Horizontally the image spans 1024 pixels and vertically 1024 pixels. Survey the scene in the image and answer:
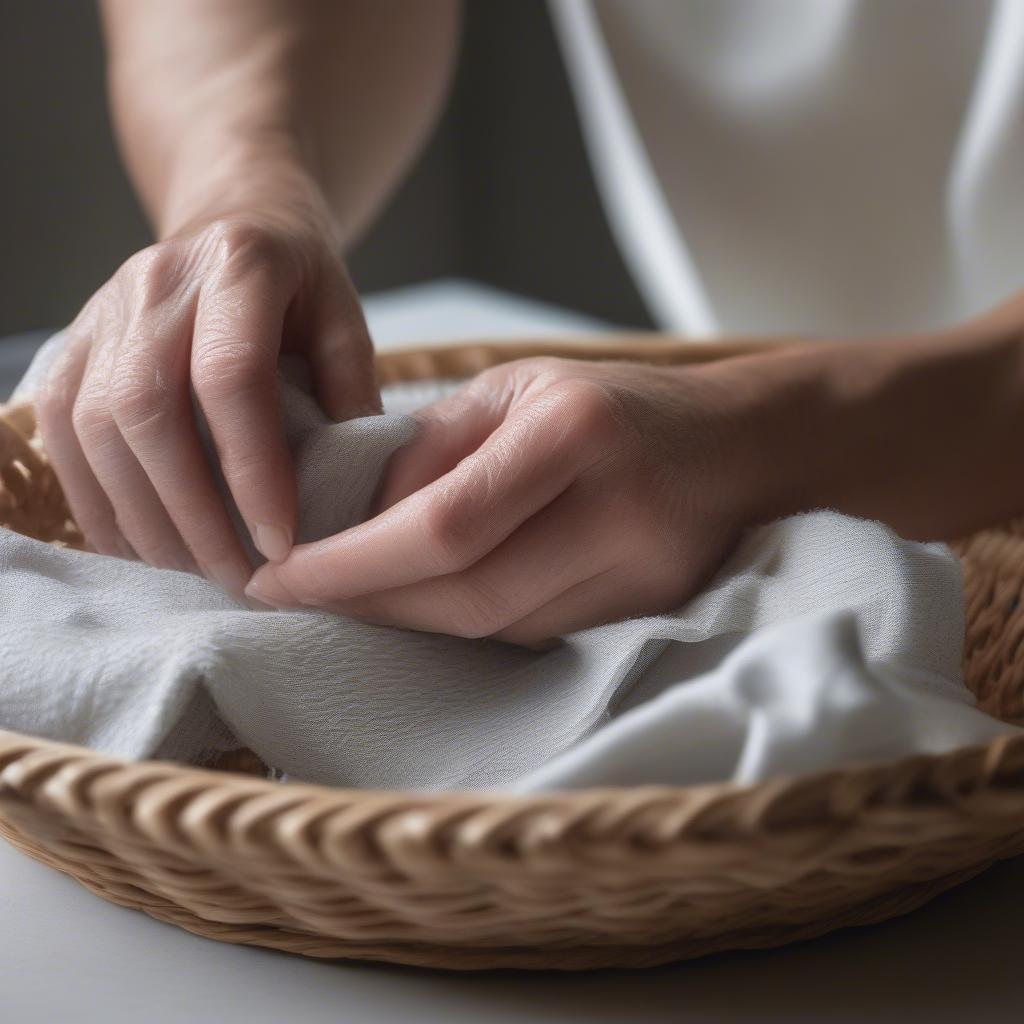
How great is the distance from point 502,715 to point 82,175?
146 cm

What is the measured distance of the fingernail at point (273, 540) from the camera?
43 cm

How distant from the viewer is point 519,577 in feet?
1.33

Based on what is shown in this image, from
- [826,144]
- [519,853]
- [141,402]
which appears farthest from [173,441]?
[826,144]

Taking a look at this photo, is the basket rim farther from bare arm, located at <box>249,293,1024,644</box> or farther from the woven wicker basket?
bare arm, located at <box>249,293,1024,644</box>

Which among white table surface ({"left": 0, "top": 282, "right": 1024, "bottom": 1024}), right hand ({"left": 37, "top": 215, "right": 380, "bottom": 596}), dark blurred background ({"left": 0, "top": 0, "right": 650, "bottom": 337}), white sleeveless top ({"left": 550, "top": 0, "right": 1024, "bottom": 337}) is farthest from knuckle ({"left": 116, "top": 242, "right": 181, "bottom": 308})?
dark blurred background ({"left": 0, "top": 0, "right": 650, "bottom": 337})

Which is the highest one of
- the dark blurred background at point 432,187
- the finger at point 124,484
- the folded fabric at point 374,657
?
the dark blurred background at point 432,187

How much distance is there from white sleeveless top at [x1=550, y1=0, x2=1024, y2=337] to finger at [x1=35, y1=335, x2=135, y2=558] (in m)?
0.55

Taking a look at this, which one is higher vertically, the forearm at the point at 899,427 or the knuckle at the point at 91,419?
the forearm at the point at 899,427

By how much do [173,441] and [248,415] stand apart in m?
0.03

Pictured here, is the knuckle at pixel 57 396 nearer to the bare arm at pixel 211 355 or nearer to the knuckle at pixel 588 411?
the bare arm at pixel 211 355

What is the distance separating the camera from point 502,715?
0.42 metres

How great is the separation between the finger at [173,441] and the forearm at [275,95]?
145 millimetres

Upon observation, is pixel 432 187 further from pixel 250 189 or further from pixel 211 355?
pixel 211 355

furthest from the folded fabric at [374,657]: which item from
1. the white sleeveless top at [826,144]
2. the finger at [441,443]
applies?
Answer: the white sleeveless top at [826,144]
